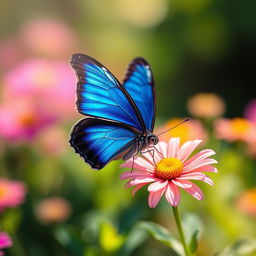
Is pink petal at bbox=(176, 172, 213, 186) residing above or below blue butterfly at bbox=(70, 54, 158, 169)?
below

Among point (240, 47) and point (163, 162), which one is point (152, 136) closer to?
point (163, 162)

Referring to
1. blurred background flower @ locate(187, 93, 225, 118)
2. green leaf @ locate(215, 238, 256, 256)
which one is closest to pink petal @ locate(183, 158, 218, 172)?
green leaf @ locate(215, 238, 256, 256)

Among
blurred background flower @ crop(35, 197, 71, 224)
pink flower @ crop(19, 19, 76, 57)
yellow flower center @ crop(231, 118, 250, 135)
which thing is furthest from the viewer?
pink flower @ crop(19, 19, 76, 57)

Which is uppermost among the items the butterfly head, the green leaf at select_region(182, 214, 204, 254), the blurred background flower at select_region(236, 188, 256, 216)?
the butterfly head

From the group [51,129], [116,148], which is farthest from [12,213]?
[51,129]

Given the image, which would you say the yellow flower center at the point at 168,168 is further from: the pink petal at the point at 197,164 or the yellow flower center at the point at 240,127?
the yellow flower center at the point at 240,127


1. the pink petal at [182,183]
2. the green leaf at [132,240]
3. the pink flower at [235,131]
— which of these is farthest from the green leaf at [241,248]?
the pink flower at [235,131]

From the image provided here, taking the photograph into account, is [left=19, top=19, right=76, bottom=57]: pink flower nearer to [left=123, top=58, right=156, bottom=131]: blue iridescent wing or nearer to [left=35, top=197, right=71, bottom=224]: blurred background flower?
[left=35, top=197, right=71, bottom=224]: blurred background flower

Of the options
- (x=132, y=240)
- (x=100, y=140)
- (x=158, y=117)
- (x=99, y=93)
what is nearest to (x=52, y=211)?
(x=132, y=240)
